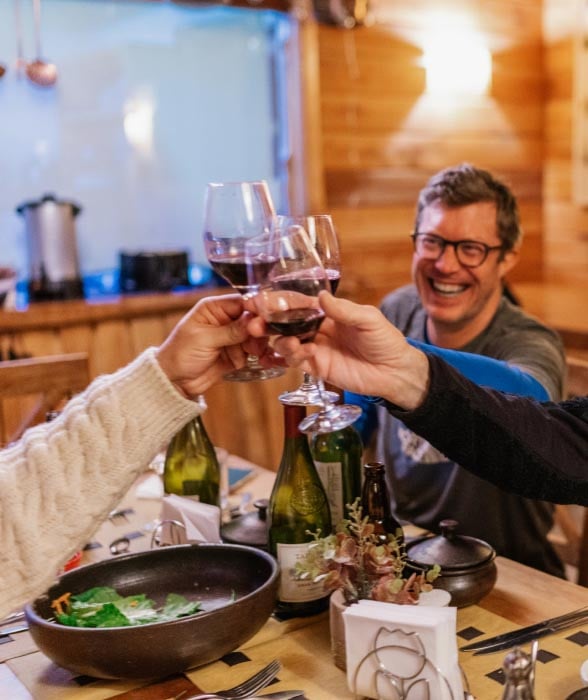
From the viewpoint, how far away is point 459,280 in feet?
6.75

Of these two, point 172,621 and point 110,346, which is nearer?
point 172,621

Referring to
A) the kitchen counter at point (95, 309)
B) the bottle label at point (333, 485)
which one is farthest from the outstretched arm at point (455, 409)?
the kitchen counter at point (95, 309)

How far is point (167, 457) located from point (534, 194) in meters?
3.16

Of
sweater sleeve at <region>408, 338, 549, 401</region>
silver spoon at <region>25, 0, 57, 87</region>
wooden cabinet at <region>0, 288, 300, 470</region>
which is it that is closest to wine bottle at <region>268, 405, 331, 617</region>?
sweater sleeve at <region>408, 338, 549, 401</region>

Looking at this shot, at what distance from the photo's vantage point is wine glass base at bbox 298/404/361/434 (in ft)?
3.81

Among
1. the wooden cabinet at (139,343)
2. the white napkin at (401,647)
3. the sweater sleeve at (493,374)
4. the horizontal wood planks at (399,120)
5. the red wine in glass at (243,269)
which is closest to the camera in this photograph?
the white napkin at (401,647)

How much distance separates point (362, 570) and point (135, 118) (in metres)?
2.67

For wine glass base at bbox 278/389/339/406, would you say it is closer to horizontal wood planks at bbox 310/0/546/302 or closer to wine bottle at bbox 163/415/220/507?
wine bottle at bbox 163/415/220/507

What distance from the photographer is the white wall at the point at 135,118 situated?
3.19 meters

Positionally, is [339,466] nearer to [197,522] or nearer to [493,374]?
[197,522]

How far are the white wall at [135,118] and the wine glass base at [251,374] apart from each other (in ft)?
7.00

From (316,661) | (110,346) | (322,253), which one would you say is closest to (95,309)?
(110,346)

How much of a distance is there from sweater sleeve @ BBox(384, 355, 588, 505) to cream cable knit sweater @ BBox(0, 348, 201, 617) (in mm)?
321

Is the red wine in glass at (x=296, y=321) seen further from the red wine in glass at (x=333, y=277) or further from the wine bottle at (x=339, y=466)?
the wine bottle at (x=339, y=466)
